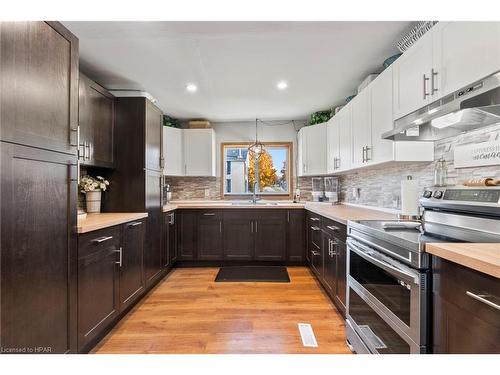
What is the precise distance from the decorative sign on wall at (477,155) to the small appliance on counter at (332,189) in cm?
219

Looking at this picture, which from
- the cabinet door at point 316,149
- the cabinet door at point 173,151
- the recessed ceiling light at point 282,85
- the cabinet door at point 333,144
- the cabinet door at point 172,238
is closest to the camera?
the recessed ceiling light at point 282,85

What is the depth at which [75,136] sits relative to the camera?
162 cm

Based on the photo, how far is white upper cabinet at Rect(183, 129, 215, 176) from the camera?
13.9 feet

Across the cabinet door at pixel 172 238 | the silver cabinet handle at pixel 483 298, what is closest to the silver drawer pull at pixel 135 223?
the cabinet door at pixel 172 238

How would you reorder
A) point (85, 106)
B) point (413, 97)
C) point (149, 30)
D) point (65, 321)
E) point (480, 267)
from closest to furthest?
point (480, 267) < point (65, 321) < point (413, 97) < point (149, 30) < point (85, 106)

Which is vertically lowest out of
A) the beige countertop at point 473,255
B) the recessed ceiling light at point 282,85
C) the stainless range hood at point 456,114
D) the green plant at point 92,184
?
the beige countertop at point 473,255

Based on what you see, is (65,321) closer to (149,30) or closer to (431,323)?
(431,323)

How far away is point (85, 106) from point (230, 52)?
4.45ft

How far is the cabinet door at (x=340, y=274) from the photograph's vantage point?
214 cm

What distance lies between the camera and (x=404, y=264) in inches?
47.8

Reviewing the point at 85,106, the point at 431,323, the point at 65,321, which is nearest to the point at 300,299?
the point at 431,323

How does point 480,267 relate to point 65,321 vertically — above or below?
above

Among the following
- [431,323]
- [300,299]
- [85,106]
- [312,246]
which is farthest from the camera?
[312,246]

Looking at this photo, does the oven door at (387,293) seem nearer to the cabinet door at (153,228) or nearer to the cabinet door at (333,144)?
the cabinet door at (333,144)
